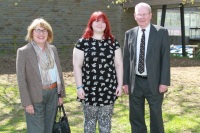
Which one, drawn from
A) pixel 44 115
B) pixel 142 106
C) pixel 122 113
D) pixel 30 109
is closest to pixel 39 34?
pixel 30 109

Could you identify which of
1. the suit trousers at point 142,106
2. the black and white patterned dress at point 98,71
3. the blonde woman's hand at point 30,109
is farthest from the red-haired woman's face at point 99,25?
the blonde woman's hand at point 30,109

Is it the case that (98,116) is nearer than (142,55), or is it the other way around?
(98,116)

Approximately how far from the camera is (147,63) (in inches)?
177

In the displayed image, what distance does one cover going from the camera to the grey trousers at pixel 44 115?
159 inches

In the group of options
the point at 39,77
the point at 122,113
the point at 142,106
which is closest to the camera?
the point at 39,77

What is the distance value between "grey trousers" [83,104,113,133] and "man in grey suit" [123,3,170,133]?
21.6 inches

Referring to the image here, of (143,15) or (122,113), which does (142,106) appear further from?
(122,113)

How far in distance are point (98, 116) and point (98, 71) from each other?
1.87ft

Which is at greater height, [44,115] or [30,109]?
[30,109]

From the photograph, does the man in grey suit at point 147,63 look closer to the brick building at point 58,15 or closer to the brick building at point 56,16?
the brick building at point 58,15

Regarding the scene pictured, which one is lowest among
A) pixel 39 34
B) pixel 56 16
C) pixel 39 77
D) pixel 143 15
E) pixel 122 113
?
pixel 122 113

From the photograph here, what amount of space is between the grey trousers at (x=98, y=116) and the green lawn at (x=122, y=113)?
1.43 meters

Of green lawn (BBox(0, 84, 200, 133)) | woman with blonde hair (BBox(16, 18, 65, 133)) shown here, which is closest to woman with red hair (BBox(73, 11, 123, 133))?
woman with blonde hair (BBox(16, 18, 65, 133))

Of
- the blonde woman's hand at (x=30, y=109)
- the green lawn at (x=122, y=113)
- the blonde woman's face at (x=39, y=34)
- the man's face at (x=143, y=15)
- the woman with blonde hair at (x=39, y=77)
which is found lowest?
the green lawn at (x=122, y=113)
